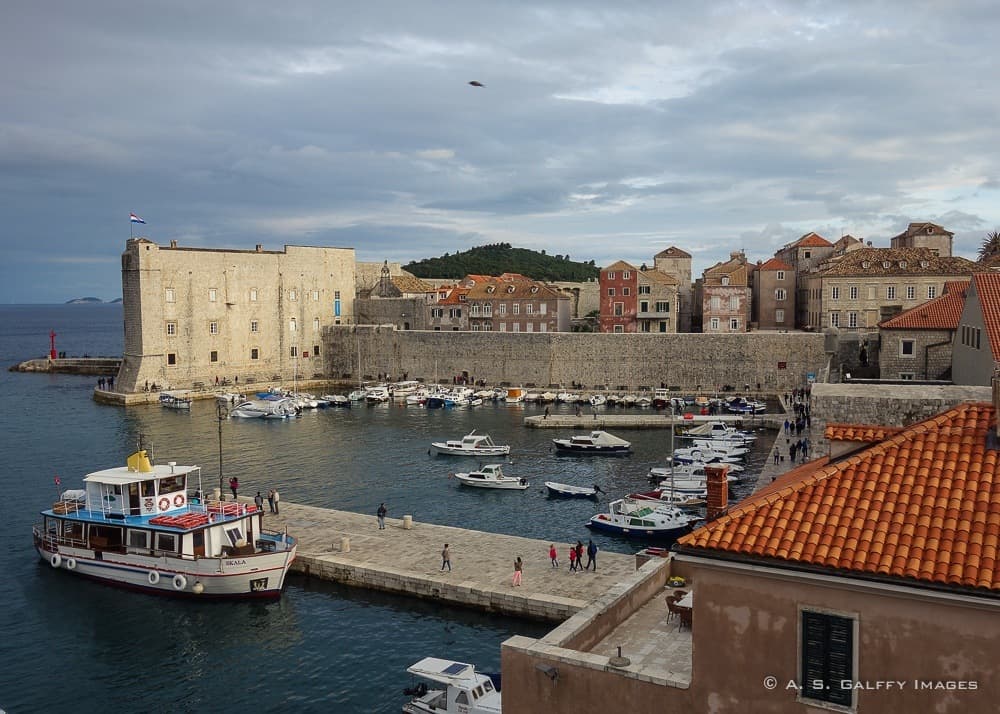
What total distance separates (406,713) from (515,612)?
4.46 m

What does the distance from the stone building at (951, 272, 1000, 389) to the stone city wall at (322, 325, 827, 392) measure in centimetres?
2843

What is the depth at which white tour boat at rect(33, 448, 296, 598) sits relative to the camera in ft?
71.5

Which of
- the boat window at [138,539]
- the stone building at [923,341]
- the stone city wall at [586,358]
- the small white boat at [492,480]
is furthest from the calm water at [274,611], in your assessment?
the stone city wall at [586,358]

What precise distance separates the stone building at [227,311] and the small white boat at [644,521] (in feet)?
140

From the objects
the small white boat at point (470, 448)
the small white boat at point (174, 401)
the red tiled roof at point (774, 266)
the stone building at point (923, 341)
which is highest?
the red tiled roof at point (774, 266)

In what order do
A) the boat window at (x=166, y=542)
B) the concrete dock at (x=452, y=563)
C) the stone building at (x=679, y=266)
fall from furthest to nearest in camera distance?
the stone building at (x=679, y=266)
the boat window at (x=166, y=542)
the concrete dock at (x=452, y=563)

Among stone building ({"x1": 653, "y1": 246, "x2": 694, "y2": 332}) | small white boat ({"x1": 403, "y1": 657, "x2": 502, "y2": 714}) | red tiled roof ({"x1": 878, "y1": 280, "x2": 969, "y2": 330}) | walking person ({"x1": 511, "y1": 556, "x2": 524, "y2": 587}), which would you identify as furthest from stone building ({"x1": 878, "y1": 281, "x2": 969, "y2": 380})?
stone building ({"x1": 653, "y1": 246, "x2": 694, "y2": 332})

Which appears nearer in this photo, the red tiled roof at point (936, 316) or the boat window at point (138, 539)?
the boat window at point (138, 539)

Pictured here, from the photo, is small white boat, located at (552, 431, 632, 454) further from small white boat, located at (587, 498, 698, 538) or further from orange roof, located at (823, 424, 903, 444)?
orange roof, located at (823, 424, 903, 444)

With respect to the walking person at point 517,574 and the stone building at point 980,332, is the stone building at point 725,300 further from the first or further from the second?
the walking person at point 517,574

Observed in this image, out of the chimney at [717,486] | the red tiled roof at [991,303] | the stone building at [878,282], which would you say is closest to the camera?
the chimney at [717,486]

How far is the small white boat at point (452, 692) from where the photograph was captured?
1536 cm

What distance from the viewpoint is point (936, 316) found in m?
30.8

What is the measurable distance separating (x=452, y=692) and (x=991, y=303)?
59.5ft
